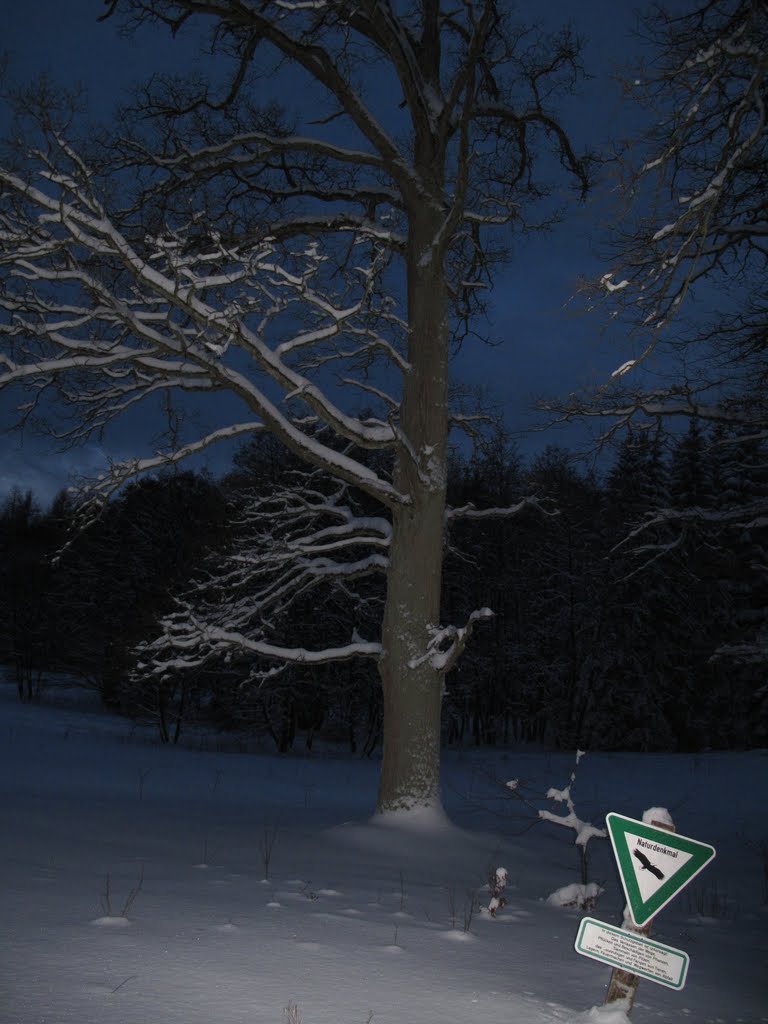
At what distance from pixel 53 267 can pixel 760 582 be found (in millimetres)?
25499

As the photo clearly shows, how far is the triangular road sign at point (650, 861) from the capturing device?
285 centimetres

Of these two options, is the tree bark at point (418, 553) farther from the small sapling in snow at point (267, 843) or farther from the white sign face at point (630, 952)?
the white sign face at point (630, 952)

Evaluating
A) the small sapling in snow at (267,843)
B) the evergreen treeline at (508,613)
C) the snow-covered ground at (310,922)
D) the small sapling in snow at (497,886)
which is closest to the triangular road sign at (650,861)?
the snow-covered ground at (310,922)

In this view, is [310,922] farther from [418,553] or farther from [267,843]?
[418,553]

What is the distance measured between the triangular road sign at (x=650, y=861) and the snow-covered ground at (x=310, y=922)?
0.47 meters

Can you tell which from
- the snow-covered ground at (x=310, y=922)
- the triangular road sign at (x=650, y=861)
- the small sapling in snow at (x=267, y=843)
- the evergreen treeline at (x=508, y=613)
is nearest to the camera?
the triangular road sign at (x=650, y=861)

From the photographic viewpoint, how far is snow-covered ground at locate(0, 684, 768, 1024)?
3143mm

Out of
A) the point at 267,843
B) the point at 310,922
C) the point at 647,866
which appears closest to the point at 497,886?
the point at 310,922

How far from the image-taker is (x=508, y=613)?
37.9 meters

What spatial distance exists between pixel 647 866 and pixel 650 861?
2 cm

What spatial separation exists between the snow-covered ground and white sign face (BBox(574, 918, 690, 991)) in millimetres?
365

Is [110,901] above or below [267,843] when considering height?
above

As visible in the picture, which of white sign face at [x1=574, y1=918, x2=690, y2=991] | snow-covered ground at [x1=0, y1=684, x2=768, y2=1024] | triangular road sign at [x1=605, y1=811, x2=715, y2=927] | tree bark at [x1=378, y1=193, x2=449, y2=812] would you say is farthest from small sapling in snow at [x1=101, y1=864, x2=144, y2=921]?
tree bark at [x1=378, y1=193, x2=449, y2=812]

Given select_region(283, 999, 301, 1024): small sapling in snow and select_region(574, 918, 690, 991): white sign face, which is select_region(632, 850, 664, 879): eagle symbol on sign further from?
select_region(283, 999, 301, 1024): small sapling in snow
